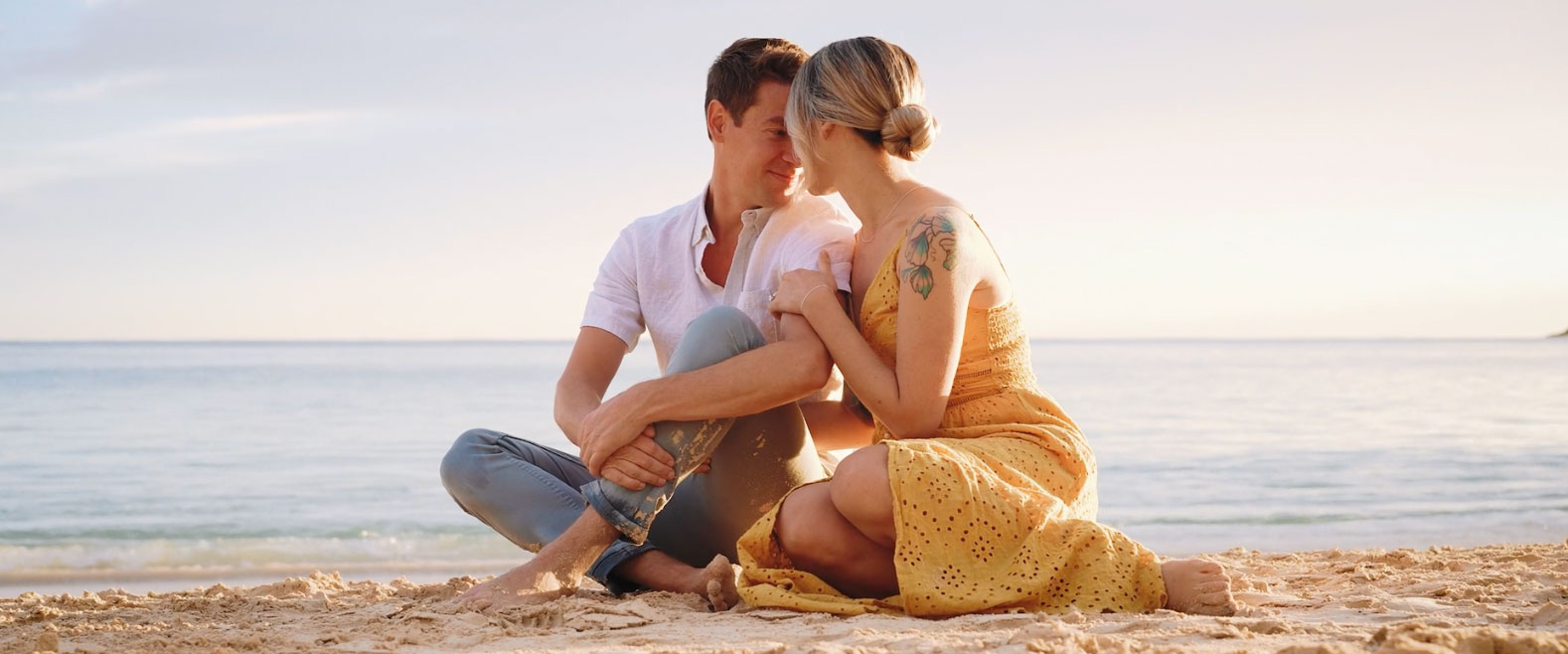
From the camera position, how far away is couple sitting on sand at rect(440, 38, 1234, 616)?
2.57 meters

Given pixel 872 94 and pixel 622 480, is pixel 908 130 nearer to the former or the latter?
pixel 872 94

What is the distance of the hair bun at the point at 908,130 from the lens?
9.28 ft

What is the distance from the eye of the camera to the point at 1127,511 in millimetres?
7633

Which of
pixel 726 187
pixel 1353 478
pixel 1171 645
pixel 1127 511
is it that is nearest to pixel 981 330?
pixel 1171 645

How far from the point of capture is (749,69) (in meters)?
3.51

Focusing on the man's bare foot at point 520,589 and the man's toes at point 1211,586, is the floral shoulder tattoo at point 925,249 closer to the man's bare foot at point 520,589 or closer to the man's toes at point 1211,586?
the man's toes at point 1211,586

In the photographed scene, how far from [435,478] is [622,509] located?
22.2 feet

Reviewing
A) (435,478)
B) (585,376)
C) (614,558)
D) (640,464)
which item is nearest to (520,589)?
(614,558)

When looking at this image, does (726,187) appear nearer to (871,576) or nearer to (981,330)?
(981,330)

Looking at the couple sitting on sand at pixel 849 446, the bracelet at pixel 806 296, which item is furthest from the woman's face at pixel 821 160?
the bracelet at pixel 806 296

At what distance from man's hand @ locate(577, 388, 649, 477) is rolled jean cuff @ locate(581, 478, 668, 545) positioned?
5 cm

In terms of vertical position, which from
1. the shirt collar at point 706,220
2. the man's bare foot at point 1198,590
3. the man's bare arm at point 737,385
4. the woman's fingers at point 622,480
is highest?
the shirt collar at point 706,220

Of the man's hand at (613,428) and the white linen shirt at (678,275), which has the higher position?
the white linen shirt at (678,275)

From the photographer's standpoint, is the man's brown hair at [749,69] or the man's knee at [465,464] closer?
the man's knee at [465,464]
